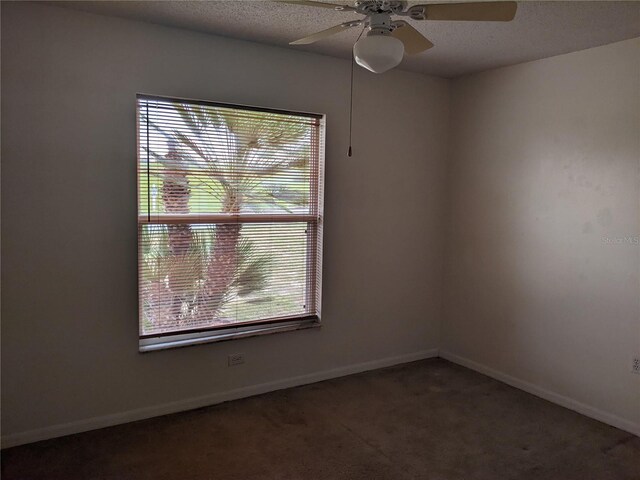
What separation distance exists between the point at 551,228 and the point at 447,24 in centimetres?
162

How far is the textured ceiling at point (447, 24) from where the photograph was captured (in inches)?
102

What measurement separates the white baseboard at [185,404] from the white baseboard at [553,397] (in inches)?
16.0

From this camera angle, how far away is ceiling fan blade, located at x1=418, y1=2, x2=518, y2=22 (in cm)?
182

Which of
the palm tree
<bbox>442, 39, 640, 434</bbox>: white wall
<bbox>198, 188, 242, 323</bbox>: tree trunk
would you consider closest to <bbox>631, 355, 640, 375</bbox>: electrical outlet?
<bbox>442, 39, 640, 434</bbox>: white wall

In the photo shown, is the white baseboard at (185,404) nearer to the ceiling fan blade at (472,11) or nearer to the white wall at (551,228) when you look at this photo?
the white wall at (551,228)

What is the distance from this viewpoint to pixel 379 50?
1914mm

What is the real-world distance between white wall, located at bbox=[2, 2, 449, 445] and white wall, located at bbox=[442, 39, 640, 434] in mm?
936

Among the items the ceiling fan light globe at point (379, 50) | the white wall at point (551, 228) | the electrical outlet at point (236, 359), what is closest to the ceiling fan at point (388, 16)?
the ceiling fan light globe at point (379, 50)

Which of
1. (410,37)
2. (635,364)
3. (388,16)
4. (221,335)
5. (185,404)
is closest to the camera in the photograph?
(388,16)

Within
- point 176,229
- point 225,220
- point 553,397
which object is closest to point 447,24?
point 225,220

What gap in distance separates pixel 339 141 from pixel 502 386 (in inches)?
87.3

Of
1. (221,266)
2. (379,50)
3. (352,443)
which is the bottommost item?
(352,443)

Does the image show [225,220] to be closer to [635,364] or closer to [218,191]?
[218,191]

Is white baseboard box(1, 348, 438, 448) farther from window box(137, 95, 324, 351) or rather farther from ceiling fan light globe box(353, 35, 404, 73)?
ceiling fan light globe box(353, 35, 404, 73)
